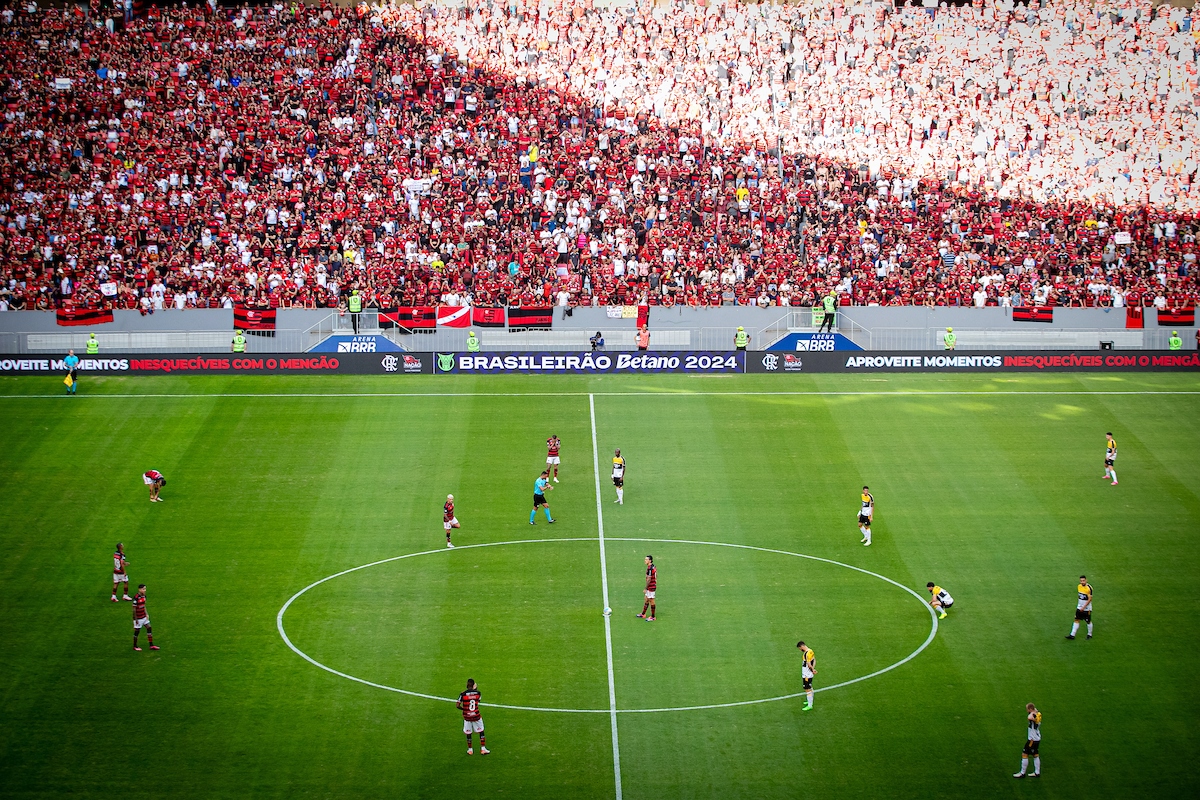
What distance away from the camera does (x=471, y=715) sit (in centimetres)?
2569

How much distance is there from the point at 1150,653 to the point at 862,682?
717 cm

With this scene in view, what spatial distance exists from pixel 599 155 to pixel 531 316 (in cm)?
995

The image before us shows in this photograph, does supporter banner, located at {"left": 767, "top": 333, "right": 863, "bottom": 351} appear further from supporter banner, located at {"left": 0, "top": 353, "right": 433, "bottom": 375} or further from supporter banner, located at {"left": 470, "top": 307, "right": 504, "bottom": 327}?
supporter banner, located at {"left": 0, "top": 353, "right": 433, "bottom": 375}

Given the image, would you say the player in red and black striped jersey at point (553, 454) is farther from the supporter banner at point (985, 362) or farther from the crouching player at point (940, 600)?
the crouching player at point (940, 600)

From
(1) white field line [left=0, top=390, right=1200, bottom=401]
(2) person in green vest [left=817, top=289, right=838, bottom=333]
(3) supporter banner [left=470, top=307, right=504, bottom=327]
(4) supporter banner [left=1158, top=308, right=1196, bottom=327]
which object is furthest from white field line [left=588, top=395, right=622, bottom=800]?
(4) supporter banner [left=1158, top=308, right=1196, bottom=327]

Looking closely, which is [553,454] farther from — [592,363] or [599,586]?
[592,363]

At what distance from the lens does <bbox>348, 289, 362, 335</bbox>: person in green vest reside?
1966 inches

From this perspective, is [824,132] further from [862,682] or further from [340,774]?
[340,774]

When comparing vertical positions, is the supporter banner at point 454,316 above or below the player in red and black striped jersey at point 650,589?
above

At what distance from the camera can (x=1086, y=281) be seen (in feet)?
178

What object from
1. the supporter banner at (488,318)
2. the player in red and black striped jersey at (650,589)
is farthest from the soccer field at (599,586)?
the supporter banner at (488,318)

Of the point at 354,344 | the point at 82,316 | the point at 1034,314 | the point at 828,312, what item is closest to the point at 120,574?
the point at 354,344

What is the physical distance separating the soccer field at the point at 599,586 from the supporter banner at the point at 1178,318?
4.64 meters

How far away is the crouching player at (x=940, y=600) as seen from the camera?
31531mm
